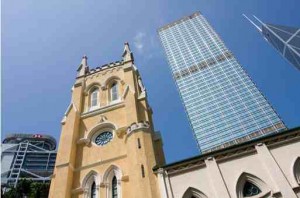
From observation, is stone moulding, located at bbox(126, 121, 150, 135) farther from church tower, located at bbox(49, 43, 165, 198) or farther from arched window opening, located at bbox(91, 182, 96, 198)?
arched window opening, located at bbox(91, 182, 96, 198)

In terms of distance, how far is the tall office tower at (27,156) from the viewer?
101625mm

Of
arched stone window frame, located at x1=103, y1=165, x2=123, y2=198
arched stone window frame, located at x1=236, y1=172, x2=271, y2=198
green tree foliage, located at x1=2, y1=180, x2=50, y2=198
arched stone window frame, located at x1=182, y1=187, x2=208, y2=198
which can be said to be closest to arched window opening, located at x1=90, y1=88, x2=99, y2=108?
arched stone window frame, located at x1=103, y1=165, x2=123, y2=198

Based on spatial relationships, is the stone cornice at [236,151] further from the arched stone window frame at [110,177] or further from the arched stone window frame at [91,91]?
the arched stone window frame at [91,91]

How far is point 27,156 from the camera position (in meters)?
109

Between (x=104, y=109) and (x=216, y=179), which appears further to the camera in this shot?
(x=104, y=109)

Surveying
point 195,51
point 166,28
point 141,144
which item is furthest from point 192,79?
point 141,144

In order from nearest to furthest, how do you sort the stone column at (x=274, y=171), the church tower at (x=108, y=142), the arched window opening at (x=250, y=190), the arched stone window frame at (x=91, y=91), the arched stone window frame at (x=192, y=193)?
the stone column at (x=274, y=171), the arched window opening at (x=250, y=190), the arched stone window frame at (x=192, y=193), the church tower at (x=108, y=142), the arched stone window frame at (x=91, y=91)

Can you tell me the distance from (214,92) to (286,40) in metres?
29.0

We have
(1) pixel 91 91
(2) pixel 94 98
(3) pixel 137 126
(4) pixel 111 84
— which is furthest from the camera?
(4) pixel 111 84

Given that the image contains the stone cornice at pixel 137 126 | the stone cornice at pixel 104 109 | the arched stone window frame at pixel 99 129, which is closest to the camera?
the stone cornice at pixel 137 126

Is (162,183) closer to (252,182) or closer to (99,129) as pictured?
(252,182)

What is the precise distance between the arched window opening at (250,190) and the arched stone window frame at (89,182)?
819cm

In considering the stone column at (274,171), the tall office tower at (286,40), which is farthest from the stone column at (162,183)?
the tall office tower at (286,40)

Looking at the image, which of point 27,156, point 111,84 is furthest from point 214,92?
point 111,84
